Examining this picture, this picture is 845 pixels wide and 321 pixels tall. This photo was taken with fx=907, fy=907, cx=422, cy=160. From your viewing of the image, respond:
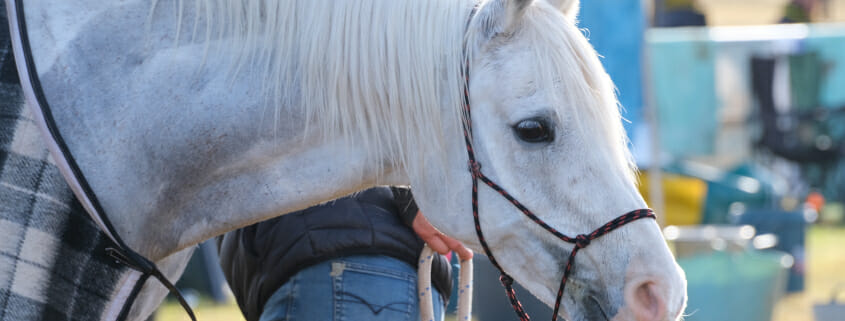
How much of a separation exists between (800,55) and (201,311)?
7.34 metres

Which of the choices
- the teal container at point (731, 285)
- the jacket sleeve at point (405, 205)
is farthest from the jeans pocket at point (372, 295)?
the teal container at point (731, 285)

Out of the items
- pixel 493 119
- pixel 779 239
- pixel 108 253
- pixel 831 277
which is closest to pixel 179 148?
pixel 108 253

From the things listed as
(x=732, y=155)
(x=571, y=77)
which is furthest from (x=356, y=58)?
(x=732, y=155)

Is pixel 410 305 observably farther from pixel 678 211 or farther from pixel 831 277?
pixel 831 277

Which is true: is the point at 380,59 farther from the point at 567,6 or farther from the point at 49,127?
the point at 49,127

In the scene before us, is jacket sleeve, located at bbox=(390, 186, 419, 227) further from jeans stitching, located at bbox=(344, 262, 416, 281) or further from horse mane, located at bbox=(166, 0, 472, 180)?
horse mane, located at bbox=(166, 0, 472, 180)

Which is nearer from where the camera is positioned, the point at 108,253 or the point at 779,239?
the point at 108,253

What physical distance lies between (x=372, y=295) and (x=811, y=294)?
17.5 ft

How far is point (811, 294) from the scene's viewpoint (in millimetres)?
6410

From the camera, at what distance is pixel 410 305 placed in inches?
78.4

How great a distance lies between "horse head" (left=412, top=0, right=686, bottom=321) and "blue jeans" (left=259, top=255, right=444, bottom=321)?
1.25ft

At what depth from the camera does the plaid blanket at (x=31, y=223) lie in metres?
1.56

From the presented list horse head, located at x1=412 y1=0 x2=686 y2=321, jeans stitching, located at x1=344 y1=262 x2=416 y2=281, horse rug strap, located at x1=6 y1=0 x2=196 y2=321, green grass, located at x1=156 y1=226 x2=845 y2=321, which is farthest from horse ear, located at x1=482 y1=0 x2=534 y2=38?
green grass, located at x1=156 y1=226 x2=845 y2=321

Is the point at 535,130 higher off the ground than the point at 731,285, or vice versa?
the point at 535,130
